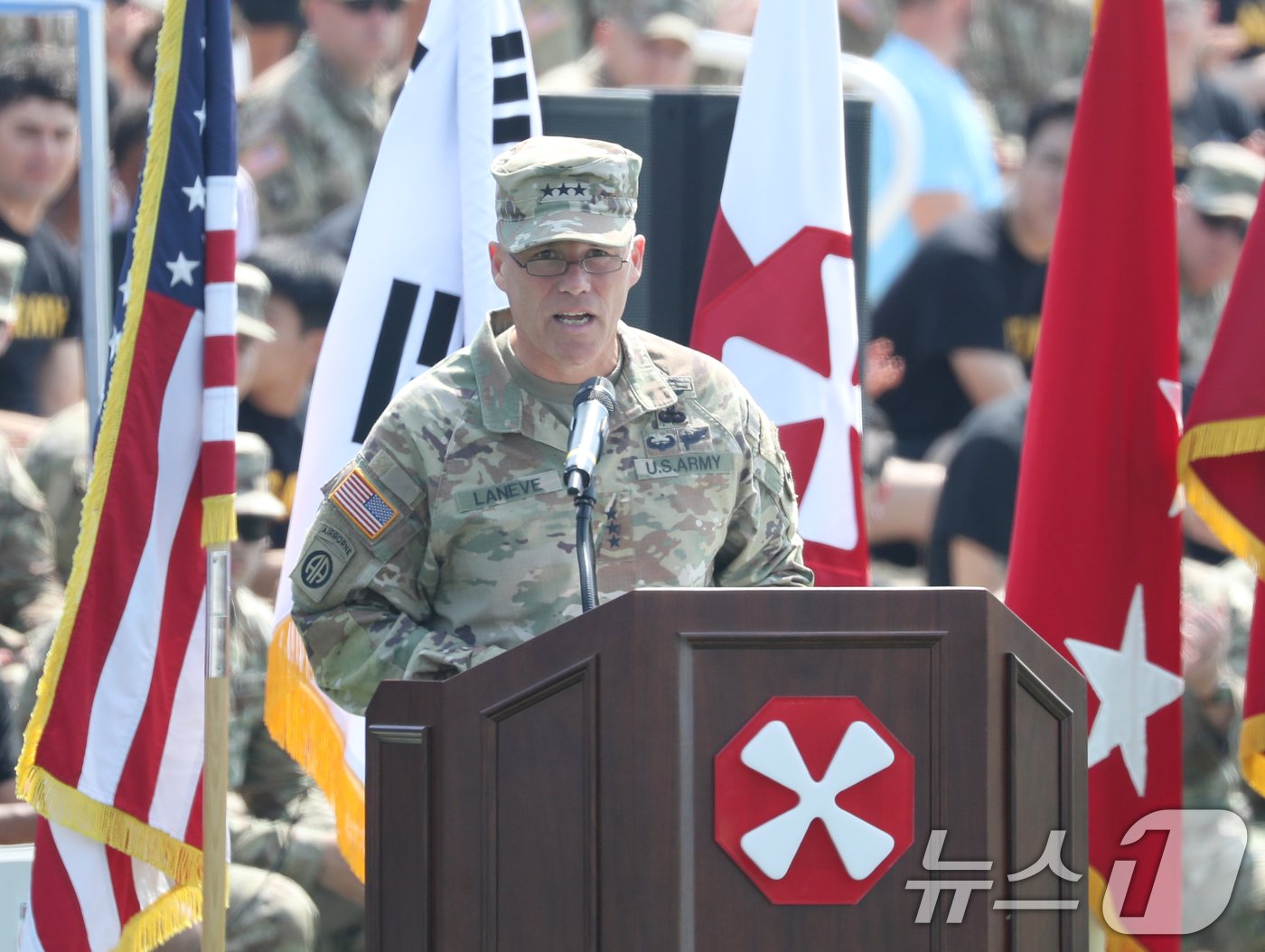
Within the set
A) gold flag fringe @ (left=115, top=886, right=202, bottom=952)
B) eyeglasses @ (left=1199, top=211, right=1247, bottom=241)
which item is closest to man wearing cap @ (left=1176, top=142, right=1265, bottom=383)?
eyeglasses @ (left=1199, top=211, right=1247, bottom=241)

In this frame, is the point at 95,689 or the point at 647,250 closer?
the point at 95,689

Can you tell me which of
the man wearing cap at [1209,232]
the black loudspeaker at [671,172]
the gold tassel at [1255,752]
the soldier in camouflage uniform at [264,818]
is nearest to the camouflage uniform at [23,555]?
the soldier in camouflage uniform at [264,818]

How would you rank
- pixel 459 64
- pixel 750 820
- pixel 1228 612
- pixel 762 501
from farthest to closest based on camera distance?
pixel 1228 612 < pixel 459 64 < pixel 762 501 < pixel 750 820

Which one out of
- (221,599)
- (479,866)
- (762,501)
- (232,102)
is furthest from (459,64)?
(479,866)

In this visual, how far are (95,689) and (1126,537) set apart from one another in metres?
2.28

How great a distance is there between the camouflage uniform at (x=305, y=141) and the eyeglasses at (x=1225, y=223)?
2774mm

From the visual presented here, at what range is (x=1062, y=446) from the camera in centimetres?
470

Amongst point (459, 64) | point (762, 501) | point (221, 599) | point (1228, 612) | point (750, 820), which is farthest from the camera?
point (1228, 612)

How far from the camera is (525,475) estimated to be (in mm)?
3256

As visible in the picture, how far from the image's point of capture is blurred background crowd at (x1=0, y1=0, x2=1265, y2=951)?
5.25 meters

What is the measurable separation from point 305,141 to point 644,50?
1.22 m

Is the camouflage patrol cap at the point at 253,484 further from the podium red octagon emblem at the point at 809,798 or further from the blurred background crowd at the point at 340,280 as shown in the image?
the podium red octagon emblem at the point at 809,798

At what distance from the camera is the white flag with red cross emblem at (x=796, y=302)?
15.4 ft

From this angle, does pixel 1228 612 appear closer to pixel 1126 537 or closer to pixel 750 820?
pixel 1126 537
